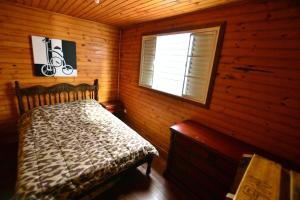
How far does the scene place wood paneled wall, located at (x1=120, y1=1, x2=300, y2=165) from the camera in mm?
1526

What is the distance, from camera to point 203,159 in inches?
74.4

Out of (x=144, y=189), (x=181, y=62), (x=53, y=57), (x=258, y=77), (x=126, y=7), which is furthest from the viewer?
(x=53, y=57)

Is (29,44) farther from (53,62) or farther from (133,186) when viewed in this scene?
(133,186)

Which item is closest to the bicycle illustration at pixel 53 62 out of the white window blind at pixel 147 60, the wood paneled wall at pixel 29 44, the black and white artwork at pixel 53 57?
the black and white artwork at pixel 53 57

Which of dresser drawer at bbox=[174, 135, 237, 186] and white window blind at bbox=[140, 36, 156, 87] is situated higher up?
white window blind at bbox=[140, 36, 156, 87]

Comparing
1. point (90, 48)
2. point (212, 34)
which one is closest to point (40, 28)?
point (90, 48)

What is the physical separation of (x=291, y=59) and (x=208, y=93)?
0.95 m

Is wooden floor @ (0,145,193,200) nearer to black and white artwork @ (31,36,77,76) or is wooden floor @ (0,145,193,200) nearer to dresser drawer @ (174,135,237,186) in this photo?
dresser drawer @ (174,135,237,186)

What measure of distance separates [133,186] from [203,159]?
108 centimetres

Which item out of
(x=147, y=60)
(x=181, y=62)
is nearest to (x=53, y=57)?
(x=147, y=60)

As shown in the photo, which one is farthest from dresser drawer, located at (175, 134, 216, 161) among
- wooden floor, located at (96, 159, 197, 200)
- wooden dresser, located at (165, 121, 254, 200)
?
wooden floor, located at (96, 159, 197, 200)

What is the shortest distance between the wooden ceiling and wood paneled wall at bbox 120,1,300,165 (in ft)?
0.75

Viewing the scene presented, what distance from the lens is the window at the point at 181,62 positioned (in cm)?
216

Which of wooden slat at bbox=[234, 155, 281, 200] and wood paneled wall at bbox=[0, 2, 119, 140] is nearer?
wooden slat at bbox=[234, 155, 281, 200]
